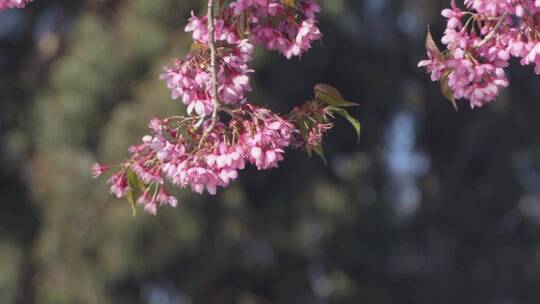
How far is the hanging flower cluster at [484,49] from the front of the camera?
10.1 feet

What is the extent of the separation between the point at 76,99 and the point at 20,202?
119 cm

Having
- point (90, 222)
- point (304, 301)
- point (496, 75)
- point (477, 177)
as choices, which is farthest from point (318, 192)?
point (496, 75)

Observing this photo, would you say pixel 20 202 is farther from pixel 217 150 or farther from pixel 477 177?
pixel 217 150

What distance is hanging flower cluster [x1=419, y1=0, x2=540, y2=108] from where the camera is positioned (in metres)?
3.08

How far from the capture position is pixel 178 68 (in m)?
3.17

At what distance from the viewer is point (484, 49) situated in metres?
3.15

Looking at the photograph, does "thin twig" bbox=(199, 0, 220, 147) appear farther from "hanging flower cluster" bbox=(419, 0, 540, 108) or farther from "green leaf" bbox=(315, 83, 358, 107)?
"hanging flower cluster" bbox=(419, 0, 540, 108)

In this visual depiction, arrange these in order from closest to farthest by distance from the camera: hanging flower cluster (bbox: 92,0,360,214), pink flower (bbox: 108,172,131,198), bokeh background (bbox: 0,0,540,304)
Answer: hanging flower cluster (bbox: 92,0,360,214), pink flower (bbox: 108,172,131,198), bokeh background (bbox: 0,0,540,304)

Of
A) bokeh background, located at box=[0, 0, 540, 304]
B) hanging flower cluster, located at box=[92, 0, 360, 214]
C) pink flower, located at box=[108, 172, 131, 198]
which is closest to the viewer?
hanging flower cluster, located at box=[92, 0, 360, 214]

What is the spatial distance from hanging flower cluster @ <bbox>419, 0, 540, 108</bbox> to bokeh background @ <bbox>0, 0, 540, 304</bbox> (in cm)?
823

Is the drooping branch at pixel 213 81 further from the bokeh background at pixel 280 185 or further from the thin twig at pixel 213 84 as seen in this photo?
the bokeh background at pixel 280 185

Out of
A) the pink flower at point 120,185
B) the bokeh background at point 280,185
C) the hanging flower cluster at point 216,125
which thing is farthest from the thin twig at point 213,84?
the bokeh background at point 280,185

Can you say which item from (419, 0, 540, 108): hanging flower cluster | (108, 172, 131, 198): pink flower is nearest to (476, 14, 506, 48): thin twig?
(419, 0, 540, 108): hanging flower cluster

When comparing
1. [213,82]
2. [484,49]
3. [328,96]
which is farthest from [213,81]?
[484,49]
